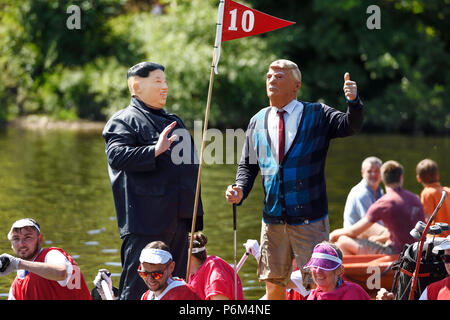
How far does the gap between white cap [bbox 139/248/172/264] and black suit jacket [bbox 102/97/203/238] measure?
2.48 ft

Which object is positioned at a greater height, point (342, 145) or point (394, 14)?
point (394, 14)

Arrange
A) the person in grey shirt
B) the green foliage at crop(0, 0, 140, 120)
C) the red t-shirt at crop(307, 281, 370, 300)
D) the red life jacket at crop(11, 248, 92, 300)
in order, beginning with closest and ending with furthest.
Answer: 1. the red t-shirt at crop(307, 281, 370, 300)
2. the red life jacket at crop(11, 248, 92, 300)
3. the person in grey shirt
4. the green foliage at crop(0, 0, 140, 120)

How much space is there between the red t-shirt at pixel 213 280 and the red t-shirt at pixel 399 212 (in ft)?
7.72

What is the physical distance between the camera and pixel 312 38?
127 ft

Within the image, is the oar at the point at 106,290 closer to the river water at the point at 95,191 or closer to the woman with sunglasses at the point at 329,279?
the woman with sunglasses at the point at 329,279

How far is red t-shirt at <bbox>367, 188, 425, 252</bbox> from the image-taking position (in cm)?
805

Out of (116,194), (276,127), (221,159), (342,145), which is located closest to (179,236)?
(116,194)

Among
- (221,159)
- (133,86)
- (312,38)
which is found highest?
(312,38)

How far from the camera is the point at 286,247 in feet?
20.1

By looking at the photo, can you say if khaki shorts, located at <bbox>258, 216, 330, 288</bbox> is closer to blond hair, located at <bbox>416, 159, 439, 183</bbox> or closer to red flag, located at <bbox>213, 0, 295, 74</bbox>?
red flag, located at <bbox>213, 0, 295, 74</bbox>

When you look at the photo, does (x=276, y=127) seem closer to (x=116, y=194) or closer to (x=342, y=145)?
(x=116, y=194)

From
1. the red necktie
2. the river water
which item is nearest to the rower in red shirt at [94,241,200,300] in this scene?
the red necktie

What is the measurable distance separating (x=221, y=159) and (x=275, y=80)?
21239mm

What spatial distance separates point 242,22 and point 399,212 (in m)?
2.79
